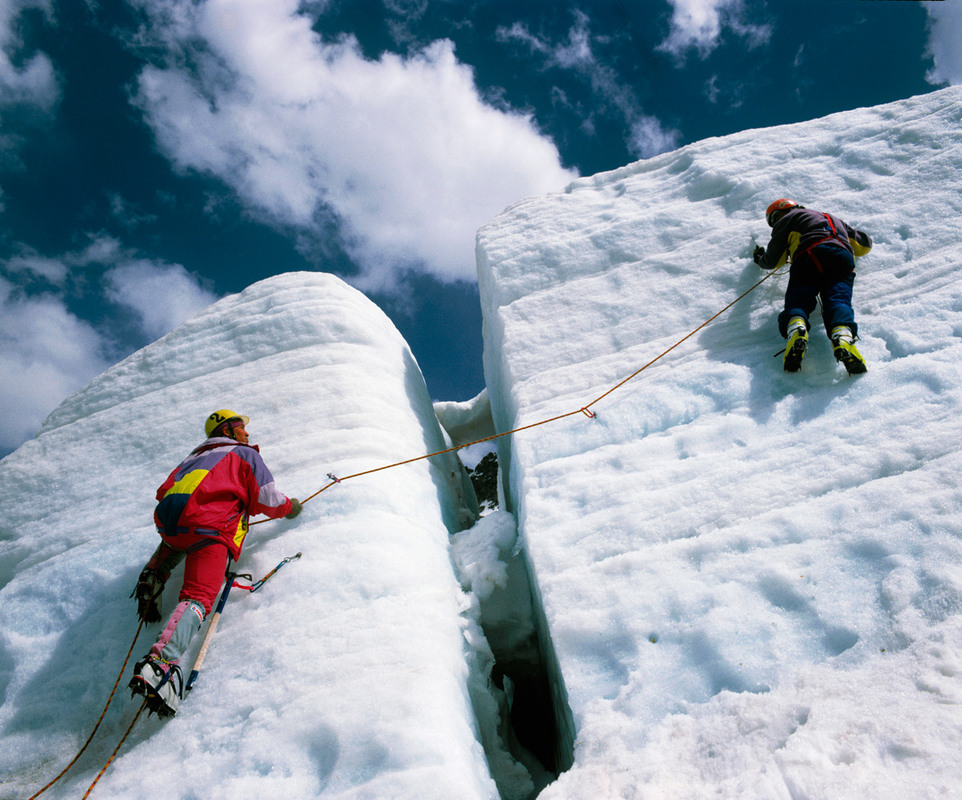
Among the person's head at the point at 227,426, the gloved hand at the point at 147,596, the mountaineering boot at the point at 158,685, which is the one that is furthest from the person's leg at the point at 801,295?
the gloved hand at the point at 147,596

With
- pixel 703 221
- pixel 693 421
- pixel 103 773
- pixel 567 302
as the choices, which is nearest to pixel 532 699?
pixel 693 421

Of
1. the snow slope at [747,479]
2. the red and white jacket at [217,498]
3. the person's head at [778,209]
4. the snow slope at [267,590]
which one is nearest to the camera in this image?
the snow slope at [747,479]

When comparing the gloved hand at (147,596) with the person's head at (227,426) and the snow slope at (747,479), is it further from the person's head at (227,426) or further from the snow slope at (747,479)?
the snow slope at (747,479)

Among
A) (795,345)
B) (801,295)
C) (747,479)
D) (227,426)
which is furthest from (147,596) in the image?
(801,295)

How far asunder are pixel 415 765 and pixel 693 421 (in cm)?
248

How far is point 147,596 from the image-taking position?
2834 mm

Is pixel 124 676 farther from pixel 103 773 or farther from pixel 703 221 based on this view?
pixel 703 221

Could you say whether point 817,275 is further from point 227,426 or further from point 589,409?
point 227,426

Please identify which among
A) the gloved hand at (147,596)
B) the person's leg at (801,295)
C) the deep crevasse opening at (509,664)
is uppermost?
the person's leg at (801,295)

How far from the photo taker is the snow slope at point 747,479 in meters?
1.85

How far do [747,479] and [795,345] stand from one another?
0.98 m

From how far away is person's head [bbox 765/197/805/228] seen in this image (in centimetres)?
401

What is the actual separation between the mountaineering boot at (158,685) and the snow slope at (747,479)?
1717mm

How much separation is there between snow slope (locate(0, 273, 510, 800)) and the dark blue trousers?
2891 mm
